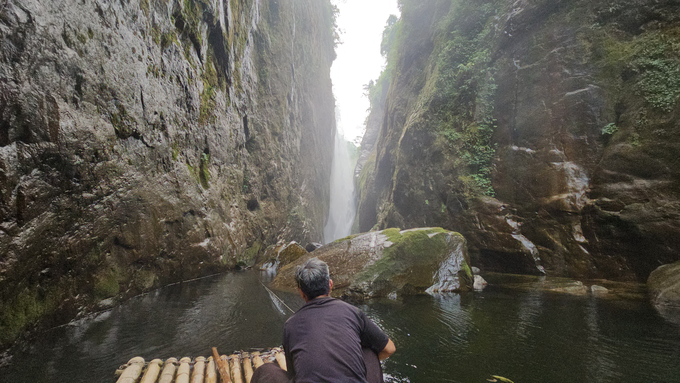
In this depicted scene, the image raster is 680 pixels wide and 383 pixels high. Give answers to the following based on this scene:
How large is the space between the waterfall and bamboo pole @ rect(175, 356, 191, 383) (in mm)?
25196

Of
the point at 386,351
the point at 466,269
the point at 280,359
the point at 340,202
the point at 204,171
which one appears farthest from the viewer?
the point at 340,202

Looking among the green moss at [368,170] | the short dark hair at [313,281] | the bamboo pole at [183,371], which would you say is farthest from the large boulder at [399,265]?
the green moss at [368,170]

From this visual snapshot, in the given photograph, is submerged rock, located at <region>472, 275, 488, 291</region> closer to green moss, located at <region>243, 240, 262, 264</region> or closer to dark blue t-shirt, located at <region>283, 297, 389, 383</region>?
dark blue t-shirt, located at <region>283, 297, 389, 383</region>

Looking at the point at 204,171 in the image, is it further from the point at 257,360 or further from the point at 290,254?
the point at 257,360

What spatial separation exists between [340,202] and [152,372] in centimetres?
3651

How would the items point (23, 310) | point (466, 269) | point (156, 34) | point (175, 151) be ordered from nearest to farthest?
point (23, 310), point (156, 34), point (466, 269), point (175, 151)

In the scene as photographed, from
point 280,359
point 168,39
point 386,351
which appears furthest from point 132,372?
point 168,39

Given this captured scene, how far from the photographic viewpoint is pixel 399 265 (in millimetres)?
6668

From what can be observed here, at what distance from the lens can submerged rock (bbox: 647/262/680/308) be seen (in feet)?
15.9

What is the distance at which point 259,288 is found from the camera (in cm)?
716

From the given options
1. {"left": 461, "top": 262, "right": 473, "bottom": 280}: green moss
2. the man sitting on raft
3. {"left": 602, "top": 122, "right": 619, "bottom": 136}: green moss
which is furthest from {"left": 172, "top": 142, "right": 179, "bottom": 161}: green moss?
{"left": 602, "top": 122, "right": 619, "bottom": 136}: green moss

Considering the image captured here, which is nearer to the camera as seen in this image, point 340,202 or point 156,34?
point 156,34

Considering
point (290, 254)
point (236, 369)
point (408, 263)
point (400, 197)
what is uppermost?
point (400, 197)

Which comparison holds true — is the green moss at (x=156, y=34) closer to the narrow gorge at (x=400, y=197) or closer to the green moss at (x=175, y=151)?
the narrow gorge at (x=400, y=197)
